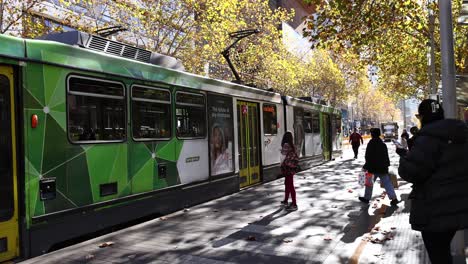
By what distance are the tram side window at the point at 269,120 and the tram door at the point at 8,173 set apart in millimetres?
8653

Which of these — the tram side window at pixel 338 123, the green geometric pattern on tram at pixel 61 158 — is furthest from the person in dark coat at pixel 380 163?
the tram side window at pixel 338 123

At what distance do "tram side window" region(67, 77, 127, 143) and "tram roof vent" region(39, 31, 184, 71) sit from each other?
27.0 inches

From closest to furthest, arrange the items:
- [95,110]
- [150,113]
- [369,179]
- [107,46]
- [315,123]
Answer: [95,110] → [107,46] → [150,113] → [369,179] → [315,123]

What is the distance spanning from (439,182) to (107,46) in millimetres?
5644

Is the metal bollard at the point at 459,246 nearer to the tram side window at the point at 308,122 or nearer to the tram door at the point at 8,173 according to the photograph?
the tram door at the point at 8,173

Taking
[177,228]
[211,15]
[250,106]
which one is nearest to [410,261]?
[177,228]

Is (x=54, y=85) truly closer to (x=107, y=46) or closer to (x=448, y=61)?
(x=107, y=46)

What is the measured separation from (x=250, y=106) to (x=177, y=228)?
5.76 metres

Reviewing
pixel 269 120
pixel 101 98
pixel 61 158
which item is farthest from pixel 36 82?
pixel 269 120

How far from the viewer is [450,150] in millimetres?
3234

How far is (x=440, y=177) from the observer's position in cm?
321

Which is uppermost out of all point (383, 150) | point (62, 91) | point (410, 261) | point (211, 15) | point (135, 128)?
point (211, 15)

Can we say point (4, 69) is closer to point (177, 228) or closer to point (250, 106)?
point (177, 228)

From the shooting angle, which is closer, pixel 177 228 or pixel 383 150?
pixel 177 228
